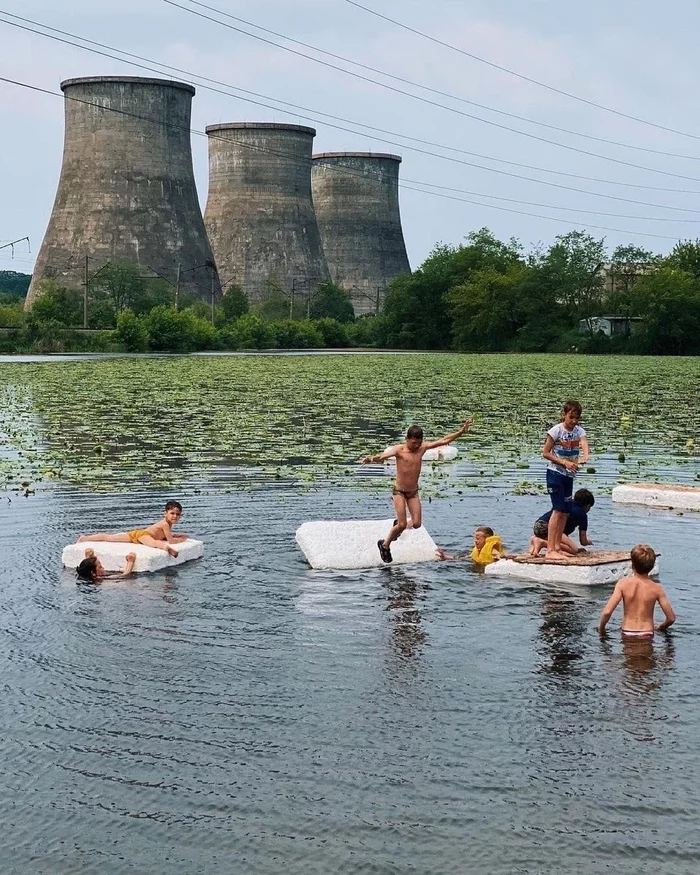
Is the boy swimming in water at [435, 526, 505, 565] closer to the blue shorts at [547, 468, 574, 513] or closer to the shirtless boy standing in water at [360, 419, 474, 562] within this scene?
the shirtless boy standing in water at [360, 419, 474, 562]

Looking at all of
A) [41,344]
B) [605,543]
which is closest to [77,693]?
[605,543]

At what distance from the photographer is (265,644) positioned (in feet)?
25.5

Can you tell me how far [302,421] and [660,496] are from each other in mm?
9999

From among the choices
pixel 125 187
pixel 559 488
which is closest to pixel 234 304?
pixel 125 187

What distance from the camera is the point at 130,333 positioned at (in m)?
60.6

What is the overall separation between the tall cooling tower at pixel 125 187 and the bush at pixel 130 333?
18.1 ft

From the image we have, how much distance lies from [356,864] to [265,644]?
115 inches

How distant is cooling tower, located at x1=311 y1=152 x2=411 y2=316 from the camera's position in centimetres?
8344

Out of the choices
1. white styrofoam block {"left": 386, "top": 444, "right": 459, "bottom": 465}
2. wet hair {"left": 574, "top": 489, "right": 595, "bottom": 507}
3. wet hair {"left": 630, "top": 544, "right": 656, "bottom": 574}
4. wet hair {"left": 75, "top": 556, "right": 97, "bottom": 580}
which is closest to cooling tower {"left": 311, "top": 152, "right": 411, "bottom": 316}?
white styrofoam block {"left": 386, "top": 444, "right": 459, "bottom": 465}

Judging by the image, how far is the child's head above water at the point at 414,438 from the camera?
10.0 meters

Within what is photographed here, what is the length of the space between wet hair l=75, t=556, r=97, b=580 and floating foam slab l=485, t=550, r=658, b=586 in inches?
114

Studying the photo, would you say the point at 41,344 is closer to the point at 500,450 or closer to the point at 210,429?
the point at 210,429

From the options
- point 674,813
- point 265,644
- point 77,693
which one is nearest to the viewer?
point 674,813

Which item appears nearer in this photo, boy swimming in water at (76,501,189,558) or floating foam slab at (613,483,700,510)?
boy swimming in water at (76,501,189,558)
